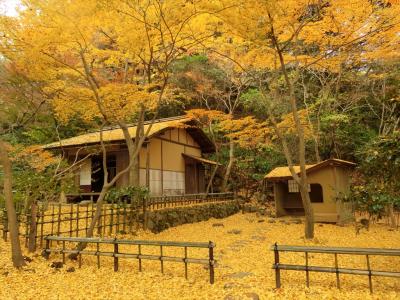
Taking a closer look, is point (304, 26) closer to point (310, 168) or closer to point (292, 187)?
point (310, 168)

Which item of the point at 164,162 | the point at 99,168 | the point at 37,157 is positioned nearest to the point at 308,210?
the point at 164,162

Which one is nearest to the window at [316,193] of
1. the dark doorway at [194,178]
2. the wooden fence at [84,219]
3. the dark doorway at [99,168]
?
the wooden fence at [84,219]

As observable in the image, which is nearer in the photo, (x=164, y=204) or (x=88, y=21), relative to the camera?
(x=88, y=21)

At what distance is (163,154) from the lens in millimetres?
16484

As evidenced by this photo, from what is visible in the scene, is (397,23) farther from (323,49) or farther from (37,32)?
(37,32)

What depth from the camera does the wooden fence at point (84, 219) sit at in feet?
25.2

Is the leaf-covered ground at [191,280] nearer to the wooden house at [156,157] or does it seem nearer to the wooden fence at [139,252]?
the wooden fence at [139,252]

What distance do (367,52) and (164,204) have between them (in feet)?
33.0

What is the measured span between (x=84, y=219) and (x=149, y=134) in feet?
16.9

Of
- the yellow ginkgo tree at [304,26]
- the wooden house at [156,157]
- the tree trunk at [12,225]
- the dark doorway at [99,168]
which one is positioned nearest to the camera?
the tree trunk at [12,225]

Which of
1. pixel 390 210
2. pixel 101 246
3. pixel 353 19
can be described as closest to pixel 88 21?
pixel 101 246

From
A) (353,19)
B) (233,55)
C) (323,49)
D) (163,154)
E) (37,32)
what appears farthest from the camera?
(163,154)

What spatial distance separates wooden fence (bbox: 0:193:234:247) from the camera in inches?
303

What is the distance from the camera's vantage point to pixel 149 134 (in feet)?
47.0
